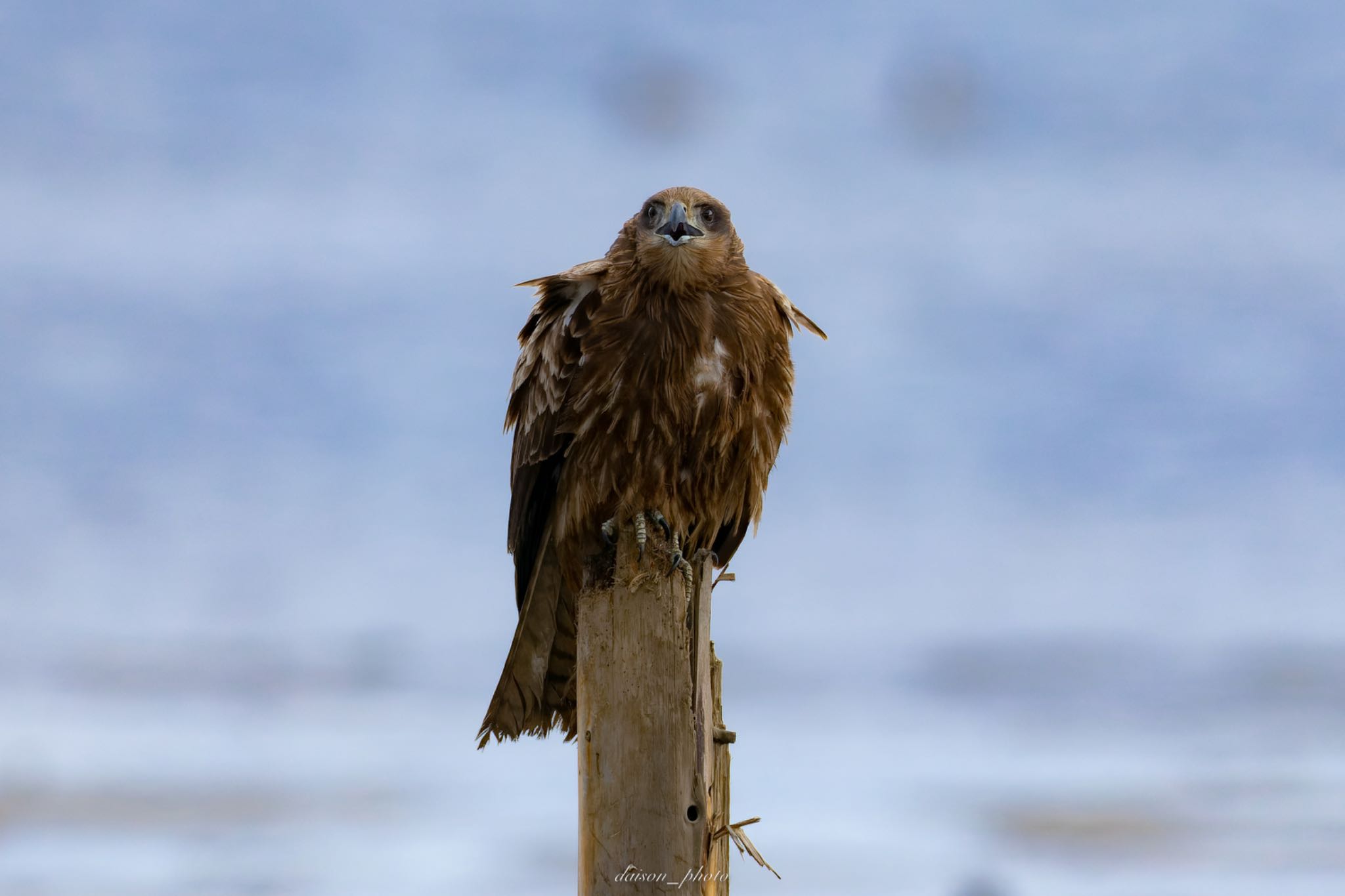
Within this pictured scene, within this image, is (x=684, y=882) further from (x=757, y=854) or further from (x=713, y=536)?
(x=713, y=536)

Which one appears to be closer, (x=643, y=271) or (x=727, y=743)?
(x=727, y=743)

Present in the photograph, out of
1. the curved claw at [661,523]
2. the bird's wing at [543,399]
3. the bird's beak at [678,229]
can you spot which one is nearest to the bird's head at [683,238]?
the bird's beak at [678,229]

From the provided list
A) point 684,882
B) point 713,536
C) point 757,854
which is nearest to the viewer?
point 684,882

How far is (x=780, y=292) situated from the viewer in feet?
20.3

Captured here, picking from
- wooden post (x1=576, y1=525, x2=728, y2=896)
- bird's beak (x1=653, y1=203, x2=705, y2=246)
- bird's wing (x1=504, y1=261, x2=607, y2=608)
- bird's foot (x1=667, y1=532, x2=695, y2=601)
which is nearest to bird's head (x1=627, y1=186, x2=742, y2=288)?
bird's beak (x1=653, y1=203, x2=705, y2=246)

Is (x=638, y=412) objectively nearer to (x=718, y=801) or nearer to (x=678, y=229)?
(x=678, y=229)

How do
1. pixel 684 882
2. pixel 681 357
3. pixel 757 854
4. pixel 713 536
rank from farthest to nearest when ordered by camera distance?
pixel 713 536
pixel 681 357
pixel 757 854
pixel 684 882

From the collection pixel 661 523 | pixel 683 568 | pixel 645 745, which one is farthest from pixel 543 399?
pixel 645 745

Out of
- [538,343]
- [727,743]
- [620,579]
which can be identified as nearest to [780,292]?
[538,343]

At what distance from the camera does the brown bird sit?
18.8ft

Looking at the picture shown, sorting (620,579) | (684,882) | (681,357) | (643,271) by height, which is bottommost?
(684,882)

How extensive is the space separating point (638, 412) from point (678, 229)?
0.84 meters

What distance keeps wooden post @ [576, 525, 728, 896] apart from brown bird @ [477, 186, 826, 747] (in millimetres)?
750

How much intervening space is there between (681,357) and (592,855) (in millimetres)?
2214
